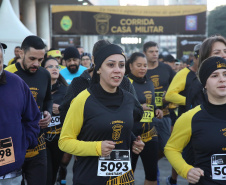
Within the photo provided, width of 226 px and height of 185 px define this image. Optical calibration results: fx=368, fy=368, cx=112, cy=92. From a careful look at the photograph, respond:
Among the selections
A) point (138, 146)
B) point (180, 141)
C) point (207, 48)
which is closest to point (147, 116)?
point (207, 48)

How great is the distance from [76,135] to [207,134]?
39.8 inches

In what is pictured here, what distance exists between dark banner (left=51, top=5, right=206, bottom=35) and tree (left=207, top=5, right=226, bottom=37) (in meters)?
28.3

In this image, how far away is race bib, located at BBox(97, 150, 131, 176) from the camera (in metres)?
2.88

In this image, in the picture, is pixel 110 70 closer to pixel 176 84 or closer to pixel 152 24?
pixel 176 84

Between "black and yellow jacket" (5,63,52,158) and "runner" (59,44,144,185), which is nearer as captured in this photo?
"runner" (59,44,144,185)

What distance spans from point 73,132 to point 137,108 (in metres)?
0.68

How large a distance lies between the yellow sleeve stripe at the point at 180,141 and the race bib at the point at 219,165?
0.18 metres

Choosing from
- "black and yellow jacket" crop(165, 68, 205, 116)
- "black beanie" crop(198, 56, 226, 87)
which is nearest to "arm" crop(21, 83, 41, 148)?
"black beanie" crop(198, 56, 226, 87)

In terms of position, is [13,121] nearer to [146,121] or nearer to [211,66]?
[211,66]

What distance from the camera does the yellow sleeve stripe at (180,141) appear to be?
2844 millimetres

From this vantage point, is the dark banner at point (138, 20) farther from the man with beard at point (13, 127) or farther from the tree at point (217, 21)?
the tree at point (217, 21)

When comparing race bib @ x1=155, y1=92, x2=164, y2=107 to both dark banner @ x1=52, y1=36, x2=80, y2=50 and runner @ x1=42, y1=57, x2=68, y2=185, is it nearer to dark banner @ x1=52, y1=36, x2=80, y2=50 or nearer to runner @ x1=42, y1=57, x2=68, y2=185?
runner @ x1=42, y1=57, x2=68, y2=185

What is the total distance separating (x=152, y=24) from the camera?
61.7ft

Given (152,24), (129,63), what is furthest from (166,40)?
(129,63)
